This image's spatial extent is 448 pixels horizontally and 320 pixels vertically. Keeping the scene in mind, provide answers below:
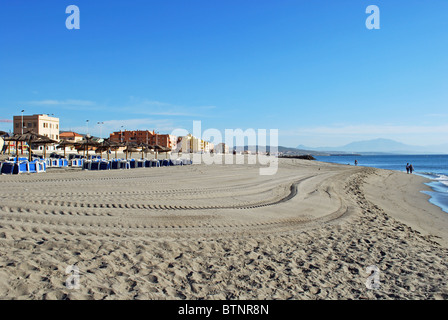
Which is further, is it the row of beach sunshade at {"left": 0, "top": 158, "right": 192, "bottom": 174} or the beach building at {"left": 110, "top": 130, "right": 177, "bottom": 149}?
the beach building at {"left": 110, "top": 130, "right": 177, "bottom": 149}

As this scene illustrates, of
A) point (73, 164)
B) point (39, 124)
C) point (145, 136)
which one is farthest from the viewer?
point (145, 136)

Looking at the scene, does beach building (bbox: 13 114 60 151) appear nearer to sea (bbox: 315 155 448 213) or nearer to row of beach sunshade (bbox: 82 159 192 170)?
row of beach sunshade (bbox: 82 159 192 170)

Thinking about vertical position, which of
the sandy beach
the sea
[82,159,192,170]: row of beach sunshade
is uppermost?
[82,159,192,170]: row of beach sunshade

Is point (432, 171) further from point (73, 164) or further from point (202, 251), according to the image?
point (202, 251)

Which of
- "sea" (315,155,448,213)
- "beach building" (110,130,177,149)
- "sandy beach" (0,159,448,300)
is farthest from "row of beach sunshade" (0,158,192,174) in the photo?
"beach building" (110,130,177,149)

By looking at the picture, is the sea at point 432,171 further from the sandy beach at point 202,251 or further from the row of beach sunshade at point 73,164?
the row of beach sunshade at point 73,164

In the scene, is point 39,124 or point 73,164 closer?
point 73,164

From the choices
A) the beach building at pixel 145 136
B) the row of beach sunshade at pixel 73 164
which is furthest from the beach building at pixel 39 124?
the row of beach sunshade at pixel 73 164

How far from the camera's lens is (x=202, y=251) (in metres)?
4.66

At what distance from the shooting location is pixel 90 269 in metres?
3.69

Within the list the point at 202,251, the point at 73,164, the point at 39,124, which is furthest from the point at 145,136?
the point at 202,251

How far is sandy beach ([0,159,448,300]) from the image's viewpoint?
11.4ft
